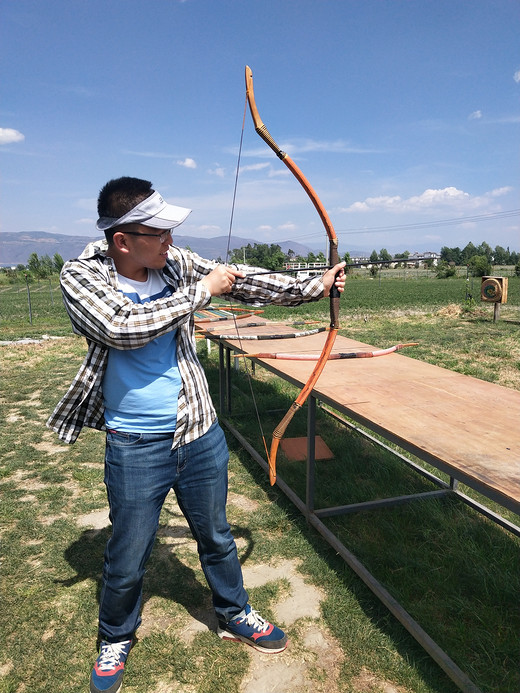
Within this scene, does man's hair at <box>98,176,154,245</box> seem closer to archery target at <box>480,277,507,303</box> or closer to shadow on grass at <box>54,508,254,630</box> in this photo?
shadow on grass at <box>54,508,254,630</box>

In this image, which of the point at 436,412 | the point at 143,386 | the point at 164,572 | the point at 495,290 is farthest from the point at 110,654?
the point at 495,290

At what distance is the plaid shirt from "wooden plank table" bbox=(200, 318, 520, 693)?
1.93 feet

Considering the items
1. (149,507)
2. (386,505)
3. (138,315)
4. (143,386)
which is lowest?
(386,505)

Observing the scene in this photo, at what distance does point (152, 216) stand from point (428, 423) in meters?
1.48

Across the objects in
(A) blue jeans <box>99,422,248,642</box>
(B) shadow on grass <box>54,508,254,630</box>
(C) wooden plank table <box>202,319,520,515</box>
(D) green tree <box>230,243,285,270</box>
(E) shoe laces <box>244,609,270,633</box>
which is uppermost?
(D) green tree <box>230,243,285,270</box>

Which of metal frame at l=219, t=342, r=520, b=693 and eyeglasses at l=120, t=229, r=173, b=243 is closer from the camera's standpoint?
eyeglasses at l=120, t=229, r=173, b=243

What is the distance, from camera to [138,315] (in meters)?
1.51

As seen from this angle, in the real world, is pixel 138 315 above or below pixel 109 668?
above

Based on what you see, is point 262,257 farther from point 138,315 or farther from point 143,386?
point 138,315

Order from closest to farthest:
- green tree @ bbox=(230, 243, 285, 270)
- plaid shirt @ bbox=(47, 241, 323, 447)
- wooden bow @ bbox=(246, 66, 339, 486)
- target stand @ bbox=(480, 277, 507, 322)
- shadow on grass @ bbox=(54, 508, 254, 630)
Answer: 1. plaid shirt @ bbox=(47, 241, 323, 447)
2. wooden bow @ bbox=(246, 66, 339, 486)
3. shadow on grass @ bbox=(54, 508, 254, 630)
4. green tree @ bbox=(230, 243, 285, 270)
5. target stand @ bbox=(480, 277, 507, 322)

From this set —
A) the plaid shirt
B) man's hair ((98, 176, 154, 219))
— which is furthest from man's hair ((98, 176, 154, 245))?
the plaid shirt

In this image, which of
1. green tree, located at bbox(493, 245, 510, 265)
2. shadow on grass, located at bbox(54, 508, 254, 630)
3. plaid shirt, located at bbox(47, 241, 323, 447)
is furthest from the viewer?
green tree, located at bbox(493, 245, 510, 265)

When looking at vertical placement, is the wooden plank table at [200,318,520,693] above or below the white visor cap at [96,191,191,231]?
below

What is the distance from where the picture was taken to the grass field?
2.01 meters
